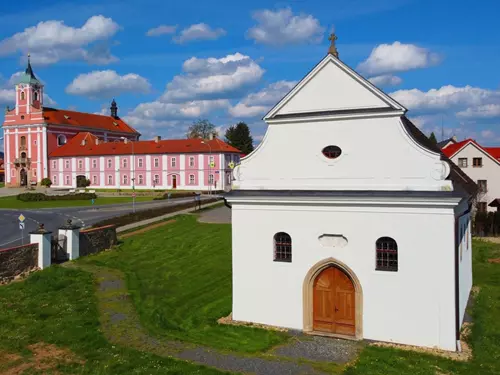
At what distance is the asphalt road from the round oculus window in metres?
20.0

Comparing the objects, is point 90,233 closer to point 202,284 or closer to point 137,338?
point 202,284

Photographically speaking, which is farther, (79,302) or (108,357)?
(79,302)

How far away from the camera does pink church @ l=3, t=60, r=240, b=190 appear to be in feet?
231

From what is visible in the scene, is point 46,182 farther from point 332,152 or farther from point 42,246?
point 332,152

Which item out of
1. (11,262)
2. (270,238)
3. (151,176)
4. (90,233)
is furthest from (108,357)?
(151,176)

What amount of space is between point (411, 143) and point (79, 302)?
12.2 metres

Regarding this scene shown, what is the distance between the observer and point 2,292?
708 inches

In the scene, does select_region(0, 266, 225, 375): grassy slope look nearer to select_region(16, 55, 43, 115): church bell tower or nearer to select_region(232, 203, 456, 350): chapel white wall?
select_region(232, 203, 456, 350): chapel white wall

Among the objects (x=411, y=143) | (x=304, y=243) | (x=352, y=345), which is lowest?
(x=352, y=345)

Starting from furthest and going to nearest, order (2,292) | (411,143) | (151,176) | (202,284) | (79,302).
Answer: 1. (151,176)
2. (202,284)
3. (2,292)
4. (79,302)
5. (411,143)

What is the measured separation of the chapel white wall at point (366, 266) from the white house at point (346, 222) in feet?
0.09

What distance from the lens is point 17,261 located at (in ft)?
67.2

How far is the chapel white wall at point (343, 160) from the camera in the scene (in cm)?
1263

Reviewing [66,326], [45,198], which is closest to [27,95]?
[45,198]
